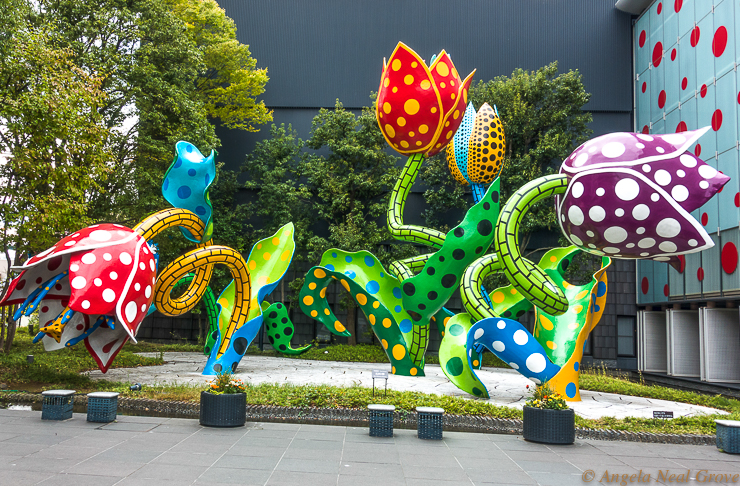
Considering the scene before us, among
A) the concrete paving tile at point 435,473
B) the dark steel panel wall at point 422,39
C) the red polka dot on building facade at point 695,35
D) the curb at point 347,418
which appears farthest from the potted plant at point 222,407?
the red polka dot on building facade at point 695,35

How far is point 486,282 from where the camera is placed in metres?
19.9

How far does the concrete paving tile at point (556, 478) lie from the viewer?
6.03m

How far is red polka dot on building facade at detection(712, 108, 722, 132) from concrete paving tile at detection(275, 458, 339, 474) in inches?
686

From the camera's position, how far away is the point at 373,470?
6.28m

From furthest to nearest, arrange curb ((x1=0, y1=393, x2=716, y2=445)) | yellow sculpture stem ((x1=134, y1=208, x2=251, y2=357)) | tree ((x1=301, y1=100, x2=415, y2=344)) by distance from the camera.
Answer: tree ((x1=301, y1=100, x2=415, y2=344)) < yellow sculpture stem ((x1=134, y1=208, x2=251, y2=357)) < curb ((x1=0, y1=393, x2=716, y2=445))

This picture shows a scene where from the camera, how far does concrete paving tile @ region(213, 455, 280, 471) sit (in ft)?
20.4

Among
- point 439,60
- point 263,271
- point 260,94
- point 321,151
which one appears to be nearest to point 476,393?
point 263,271

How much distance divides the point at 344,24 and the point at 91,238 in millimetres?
19538

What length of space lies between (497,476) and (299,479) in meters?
2.30

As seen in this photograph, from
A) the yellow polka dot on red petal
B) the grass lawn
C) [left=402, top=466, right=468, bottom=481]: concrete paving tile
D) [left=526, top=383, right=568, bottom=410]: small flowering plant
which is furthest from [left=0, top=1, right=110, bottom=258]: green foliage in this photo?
[left=526, top=383, right=568, bottom=410]: small flowering plant

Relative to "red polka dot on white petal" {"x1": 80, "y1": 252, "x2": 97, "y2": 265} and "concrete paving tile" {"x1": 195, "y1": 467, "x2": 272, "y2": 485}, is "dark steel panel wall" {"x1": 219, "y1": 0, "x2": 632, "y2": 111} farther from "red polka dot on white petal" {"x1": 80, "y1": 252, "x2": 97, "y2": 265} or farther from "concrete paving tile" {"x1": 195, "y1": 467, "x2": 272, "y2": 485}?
"concrete paving tile" {"x1": 195, "y1": 467, "x2": 272, "y2": 485}

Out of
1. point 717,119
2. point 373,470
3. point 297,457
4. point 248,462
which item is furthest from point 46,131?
point 717,119

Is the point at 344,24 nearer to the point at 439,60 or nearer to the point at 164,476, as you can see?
the point at 439,60

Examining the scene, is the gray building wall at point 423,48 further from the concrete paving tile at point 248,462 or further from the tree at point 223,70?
the concrete paving tile at point 248,462
